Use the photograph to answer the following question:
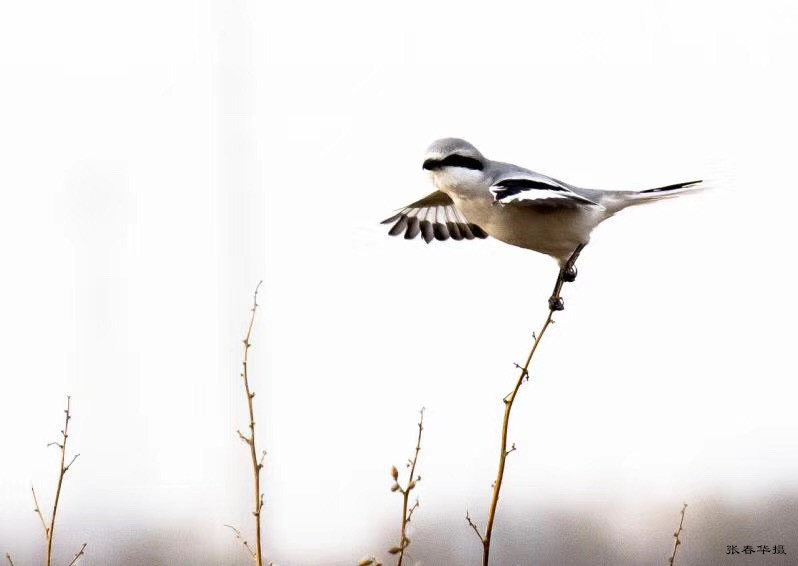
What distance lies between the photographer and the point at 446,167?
2.55 feet

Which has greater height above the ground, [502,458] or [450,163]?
[450,163]

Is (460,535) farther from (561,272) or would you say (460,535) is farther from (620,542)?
(561,272)

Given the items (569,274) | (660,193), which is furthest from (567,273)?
(660,193)

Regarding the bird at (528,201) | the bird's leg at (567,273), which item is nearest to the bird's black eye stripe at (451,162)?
the bird at (528,201)

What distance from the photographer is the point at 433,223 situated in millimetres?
999

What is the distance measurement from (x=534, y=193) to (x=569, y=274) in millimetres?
96

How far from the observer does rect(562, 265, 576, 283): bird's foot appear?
776 mm

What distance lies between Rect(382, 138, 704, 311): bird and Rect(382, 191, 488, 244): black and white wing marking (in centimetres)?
16

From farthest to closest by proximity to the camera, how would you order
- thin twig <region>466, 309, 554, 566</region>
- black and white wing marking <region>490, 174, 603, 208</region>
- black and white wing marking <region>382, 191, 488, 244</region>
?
black and white wing marking <region>382, 191, 488, 244</region>
black and white wing marking <region>490, 174, 603, 208</region>
thin twig <region>466, 309, 554, 566</region>

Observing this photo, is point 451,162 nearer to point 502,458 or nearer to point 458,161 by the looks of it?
point 458,161

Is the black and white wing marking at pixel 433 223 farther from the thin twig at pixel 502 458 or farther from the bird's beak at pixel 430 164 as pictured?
the thin twig at pixel 502 458

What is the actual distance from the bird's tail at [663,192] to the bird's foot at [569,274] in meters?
0.10

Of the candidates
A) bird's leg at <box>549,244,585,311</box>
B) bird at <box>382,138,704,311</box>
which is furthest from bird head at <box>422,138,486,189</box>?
bird's leg at <box>549,244,585,311</box>

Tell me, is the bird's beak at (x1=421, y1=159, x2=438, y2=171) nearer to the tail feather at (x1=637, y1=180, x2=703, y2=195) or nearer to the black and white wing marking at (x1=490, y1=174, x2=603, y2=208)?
the black and white wing marking at (x1=490, y1=174, x2=603, y2=208)
